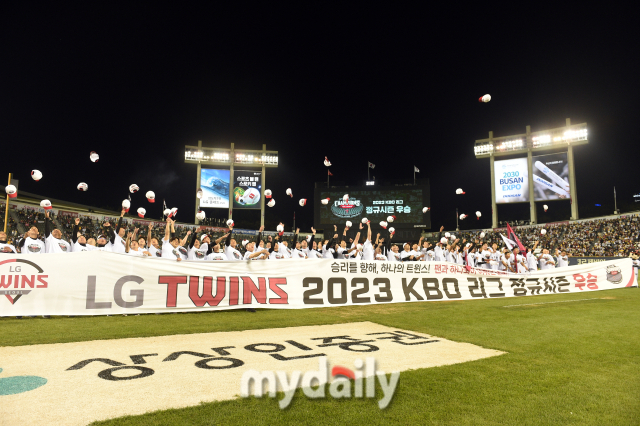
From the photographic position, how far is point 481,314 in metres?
8.77

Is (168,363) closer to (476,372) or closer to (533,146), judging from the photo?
(476,372)

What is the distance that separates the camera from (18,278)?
A: 7945mm

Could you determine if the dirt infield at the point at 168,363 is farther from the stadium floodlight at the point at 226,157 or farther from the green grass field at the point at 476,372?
the stadium floodlight at the point at 226,157

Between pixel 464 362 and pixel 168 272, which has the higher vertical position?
pixel 168 272

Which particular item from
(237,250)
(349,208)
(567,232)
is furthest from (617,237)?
(237,250)

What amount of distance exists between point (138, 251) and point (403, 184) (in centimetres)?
2947

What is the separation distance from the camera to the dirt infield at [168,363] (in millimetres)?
3074

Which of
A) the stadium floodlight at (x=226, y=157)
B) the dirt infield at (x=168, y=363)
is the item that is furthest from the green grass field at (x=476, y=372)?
the stadium floodlight at (x=226, y=157)

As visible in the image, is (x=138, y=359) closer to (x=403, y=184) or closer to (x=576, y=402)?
(x=576, y=402)

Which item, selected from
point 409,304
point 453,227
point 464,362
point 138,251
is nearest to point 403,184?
point 409,304

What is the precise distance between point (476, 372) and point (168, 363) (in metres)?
3.51

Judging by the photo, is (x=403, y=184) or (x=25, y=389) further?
(x=403, y=184)

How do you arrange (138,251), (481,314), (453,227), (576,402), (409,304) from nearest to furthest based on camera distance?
(576,402) < (481,314) < (138,251) < (409,304) < (453,227)

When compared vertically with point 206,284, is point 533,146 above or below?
above
